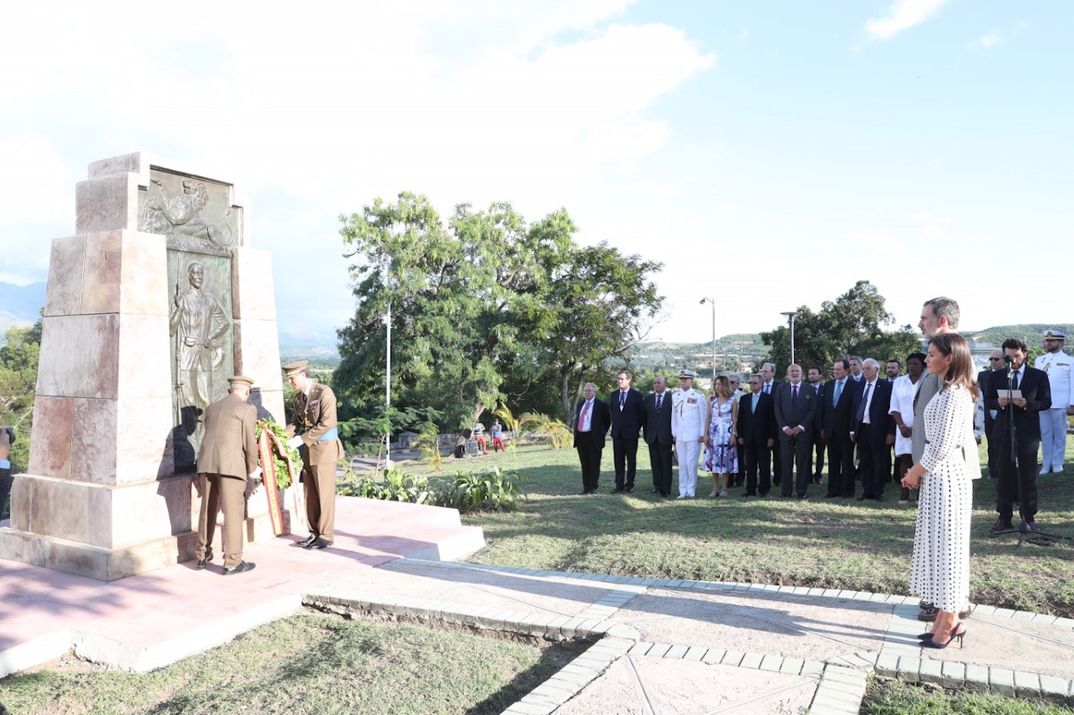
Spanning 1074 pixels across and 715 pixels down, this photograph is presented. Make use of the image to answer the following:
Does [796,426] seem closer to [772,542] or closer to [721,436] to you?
[721,436]

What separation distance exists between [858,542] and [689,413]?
12.1 feet

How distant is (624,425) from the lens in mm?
10711

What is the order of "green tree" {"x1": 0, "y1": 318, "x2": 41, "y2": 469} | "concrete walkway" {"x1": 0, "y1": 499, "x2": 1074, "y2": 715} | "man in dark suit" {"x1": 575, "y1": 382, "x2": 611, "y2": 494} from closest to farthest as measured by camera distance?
"concrete walkway" {"x1": 0, "y1": 499, "x2": 1074, "y2": 715} → "man in dark suit" {"x1": 575, "y1": 382, "x2": 611, "y2": 494} → "green tree" {"x1": 0, "y1": 318, "x2": 41, "y2": 469}

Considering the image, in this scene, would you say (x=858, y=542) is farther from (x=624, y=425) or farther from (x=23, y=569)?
(x=23, y=569)

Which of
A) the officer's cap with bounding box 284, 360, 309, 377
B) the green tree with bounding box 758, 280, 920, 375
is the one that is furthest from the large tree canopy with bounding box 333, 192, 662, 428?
the officer's cap with bounding box 284, 360, 309, 377

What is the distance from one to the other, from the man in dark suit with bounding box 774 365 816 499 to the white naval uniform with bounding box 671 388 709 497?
102cm

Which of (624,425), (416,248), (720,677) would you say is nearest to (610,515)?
(624,425)

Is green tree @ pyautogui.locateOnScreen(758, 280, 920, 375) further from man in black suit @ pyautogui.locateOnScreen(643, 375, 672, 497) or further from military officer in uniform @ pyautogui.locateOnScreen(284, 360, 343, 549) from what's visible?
military officer in uniform @ pyautogui.locateOnScreen(284, 360, 343, 549)

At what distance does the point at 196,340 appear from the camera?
6.79 metres

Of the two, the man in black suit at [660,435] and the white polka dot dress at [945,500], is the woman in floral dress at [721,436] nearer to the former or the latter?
the man in black suit at [660,435]

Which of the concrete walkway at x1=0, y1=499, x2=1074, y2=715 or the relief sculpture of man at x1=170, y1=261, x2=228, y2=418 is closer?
the concrete walkway at x1=0, y1=499, x2=1074, y2=715

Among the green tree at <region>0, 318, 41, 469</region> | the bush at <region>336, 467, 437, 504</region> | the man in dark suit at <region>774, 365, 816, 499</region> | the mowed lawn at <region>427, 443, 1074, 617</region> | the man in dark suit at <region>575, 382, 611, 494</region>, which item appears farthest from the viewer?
the green tree at <region>0, 318, 41, 469</region>

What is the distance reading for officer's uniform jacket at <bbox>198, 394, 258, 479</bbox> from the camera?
19.6ft

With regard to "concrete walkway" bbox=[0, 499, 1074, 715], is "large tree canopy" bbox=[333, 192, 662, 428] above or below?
above
